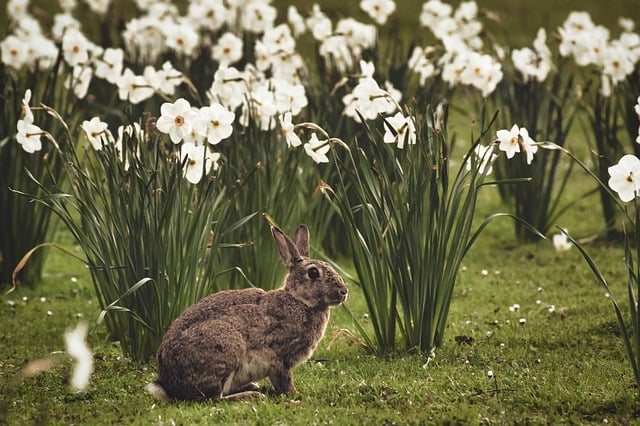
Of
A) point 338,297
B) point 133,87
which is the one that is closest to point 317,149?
point 338,297

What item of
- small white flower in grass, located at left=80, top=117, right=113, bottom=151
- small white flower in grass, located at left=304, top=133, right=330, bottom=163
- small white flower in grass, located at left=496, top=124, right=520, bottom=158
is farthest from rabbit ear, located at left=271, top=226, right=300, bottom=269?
small white flower in grass, located at left=80, top=117, right=113, bottom=151

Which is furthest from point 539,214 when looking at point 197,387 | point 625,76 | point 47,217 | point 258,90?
point 197,387

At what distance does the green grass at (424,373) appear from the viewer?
4816 millimetres

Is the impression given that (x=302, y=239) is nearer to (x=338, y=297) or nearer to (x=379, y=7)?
(x=338, y=297)

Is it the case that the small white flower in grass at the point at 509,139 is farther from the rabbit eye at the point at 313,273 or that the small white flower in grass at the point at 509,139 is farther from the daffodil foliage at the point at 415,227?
the rabbit eye at the point at 313,273

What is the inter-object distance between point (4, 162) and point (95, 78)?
339 centimetres

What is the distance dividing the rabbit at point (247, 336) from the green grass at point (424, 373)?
0.12 meters

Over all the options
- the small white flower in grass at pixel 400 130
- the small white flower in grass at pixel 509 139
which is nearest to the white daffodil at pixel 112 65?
the small white flower in grass at pixel 400 130

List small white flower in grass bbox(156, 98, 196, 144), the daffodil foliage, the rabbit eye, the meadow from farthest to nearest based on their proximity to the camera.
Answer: the daffodil foliage → small white flower in grass bbox(156, 98, 196, 144) → the rabbit eye → the meadow

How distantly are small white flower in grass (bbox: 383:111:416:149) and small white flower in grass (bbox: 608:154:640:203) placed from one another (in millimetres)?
1212

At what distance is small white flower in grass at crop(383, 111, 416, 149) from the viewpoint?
5566 millimetres

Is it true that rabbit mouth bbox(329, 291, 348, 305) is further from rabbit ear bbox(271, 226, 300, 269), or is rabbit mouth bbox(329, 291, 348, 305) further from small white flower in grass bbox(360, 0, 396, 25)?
small white flower in grass bbox(360, 0, 396, 25)

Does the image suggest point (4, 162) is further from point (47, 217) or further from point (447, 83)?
point (447, 83)

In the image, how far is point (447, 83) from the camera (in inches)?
361
